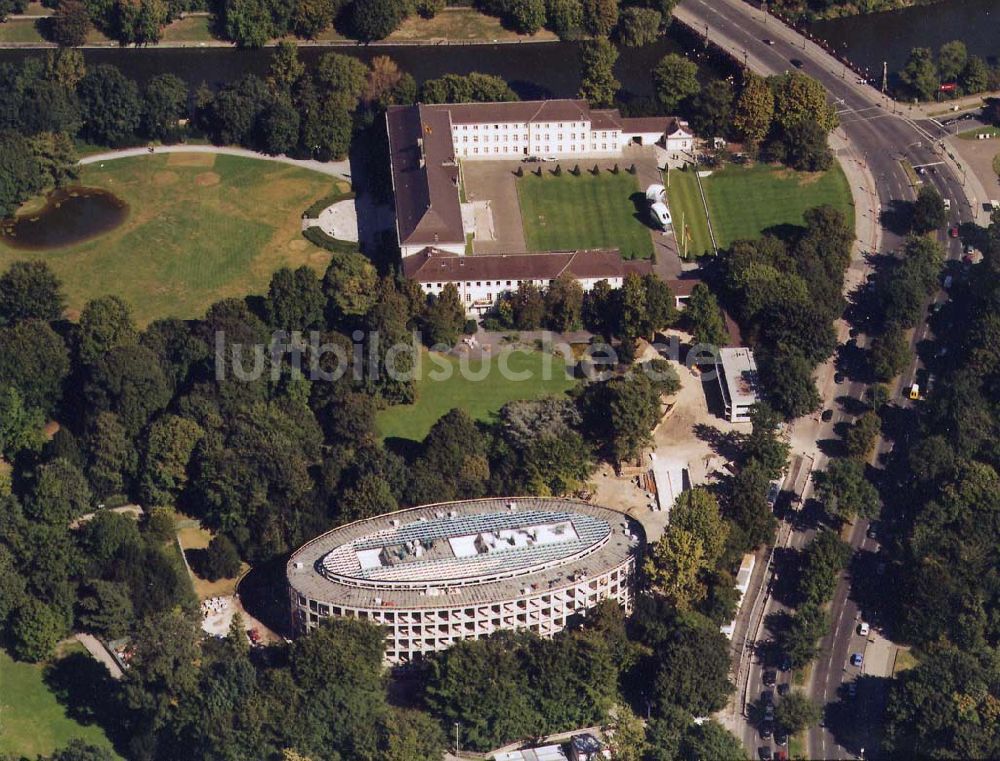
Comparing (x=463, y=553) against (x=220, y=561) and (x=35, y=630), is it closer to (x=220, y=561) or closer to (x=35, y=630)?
(x=220, y=561)

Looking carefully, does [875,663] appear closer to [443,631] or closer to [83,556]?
[443,631]

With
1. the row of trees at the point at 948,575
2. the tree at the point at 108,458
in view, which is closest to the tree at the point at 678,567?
the row of trees at the point at 948,575

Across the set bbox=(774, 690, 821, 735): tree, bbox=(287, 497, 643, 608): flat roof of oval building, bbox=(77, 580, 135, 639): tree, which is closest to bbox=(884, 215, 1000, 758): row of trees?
bbox=(774, 690, 821, 735): tree

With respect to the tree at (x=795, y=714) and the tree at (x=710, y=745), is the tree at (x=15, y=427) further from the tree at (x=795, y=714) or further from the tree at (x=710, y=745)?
the tree at (x=795, y=714)

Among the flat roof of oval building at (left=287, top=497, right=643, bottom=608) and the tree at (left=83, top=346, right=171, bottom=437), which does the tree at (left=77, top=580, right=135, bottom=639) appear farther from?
the tree at (left=83, top=346, right=171, bottom=437)

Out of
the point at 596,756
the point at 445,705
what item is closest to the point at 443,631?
the point at 445,705

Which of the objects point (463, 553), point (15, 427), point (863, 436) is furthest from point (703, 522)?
point (15, 427)
